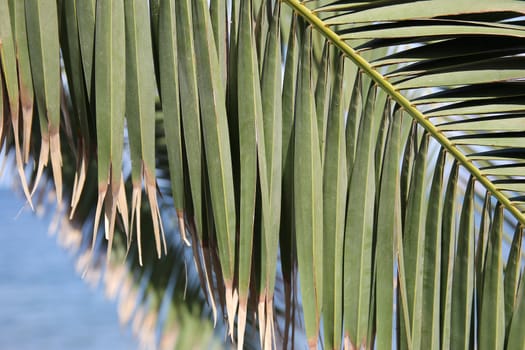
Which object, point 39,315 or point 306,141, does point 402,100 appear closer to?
point 306,141

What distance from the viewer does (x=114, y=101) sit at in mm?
532

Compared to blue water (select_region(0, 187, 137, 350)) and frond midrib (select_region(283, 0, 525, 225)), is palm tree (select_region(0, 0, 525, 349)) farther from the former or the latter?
blue water (select_region(0, 187, 137, 350))

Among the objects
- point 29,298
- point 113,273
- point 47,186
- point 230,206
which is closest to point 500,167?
point 230,206

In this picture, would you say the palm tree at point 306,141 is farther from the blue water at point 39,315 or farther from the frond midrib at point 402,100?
the blue water at point 39,315

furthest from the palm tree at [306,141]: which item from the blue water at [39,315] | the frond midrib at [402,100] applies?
the blue water at [39,315]

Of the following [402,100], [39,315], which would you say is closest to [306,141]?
[402,100]

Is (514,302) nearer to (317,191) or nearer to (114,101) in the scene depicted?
(317,191)

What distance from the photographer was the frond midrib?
1.90 feet

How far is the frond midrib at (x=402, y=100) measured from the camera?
58 centimetres

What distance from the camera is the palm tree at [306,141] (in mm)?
→ 542

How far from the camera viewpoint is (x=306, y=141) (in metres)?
0.57

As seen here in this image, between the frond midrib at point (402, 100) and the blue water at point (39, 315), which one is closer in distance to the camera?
the frond midrib at point (402, 100)

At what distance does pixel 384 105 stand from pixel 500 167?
0.13 m

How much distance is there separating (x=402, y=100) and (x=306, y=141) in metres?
0.11
